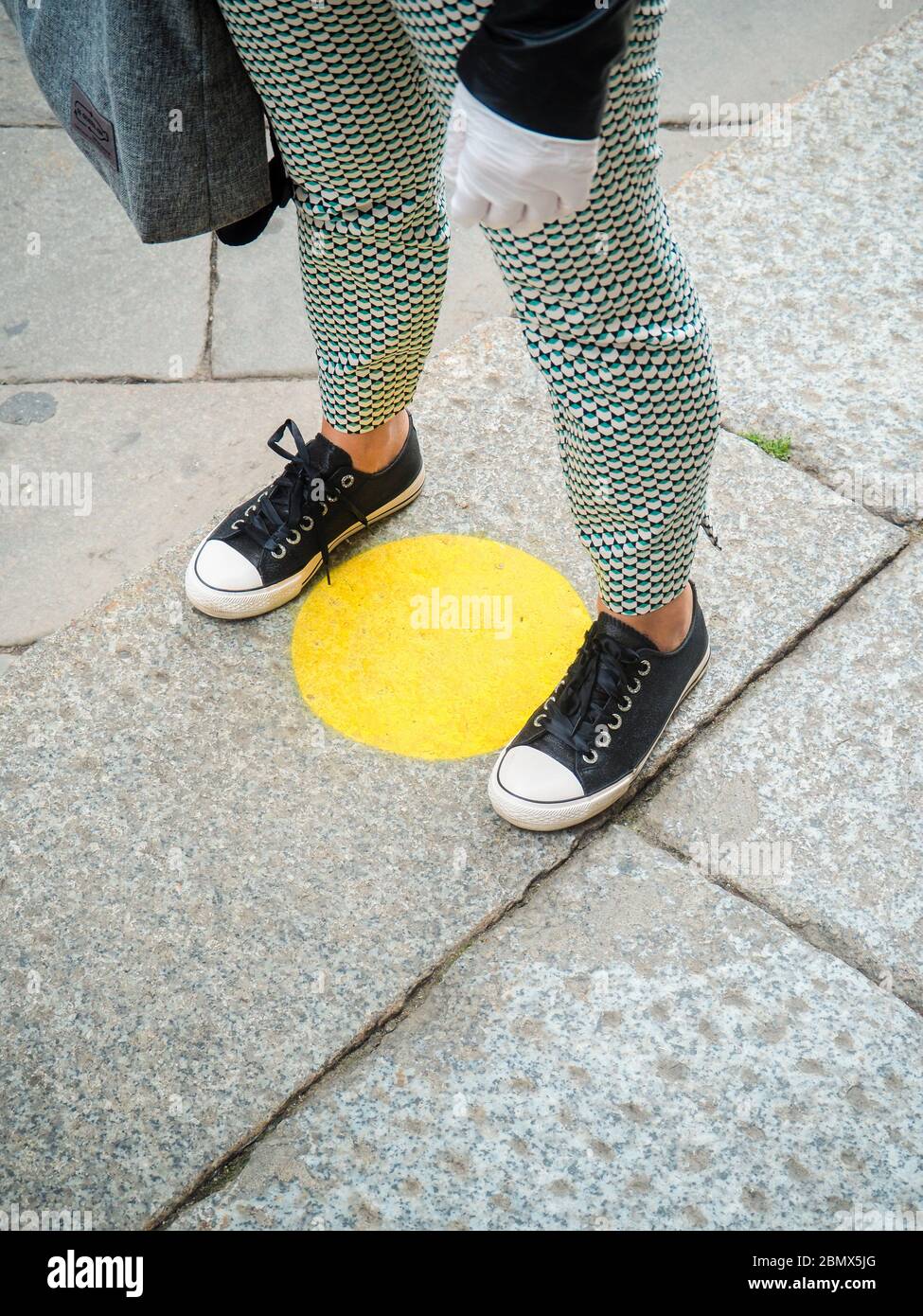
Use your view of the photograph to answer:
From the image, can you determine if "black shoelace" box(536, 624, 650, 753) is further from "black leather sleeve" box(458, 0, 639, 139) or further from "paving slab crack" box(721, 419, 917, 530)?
"black leather sleeve" box(458, 0, 639, 139)

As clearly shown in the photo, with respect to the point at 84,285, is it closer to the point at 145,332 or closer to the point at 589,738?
the point at 145,332

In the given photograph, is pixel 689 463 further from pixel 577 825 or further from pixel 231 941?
pixel 231 941

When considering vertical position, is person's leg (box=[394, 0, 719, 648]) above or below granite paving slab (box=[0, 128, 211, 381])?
above

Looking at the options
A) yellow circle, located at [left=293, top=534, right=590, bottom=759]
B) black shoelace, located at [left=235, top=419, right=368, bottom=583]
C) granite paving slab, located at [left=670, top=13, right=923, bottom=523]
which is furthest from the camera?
granite paving slab, located at [left=670, top=13, right=923, bottom=523]

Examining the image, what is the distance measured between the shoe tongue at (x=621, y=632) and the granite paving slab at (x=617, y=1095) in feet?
1.40

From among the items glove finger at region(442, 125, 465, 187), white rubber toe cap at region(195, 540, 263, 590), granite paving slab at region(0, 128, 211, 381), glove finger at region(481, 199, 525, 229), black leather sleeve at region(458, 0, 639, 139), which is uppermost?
black leather sleeve at region(458, 0, 639, 139)

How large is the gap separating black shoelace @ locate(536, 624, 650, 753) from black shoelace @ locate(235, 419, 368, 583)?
2.08 ft

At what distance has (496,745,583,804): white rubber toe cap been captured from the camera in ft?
6.05

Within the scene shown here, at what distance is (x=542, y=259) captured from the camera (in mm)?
1410

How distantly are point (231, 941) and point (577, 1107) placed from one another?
0.59 metres

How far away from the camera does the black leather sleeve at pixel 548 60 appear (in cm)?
110

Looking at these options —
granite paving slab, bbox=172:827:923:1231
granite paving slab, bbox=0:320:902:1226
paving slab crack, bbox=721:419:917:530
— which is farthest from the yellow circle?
paving slab crack, bbox=721:419:917:530

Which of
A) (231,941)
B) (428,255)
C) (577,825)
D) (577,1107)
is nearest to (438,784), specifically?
(577,825)

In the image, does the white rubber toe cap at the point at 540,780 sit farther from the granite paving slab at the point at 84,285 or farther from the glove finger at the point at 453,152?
the granite paving slab at the point at 84,285
